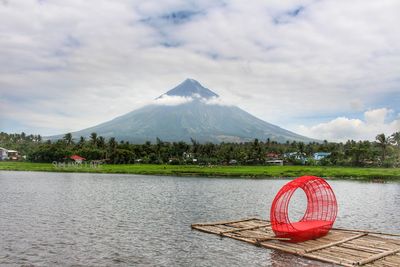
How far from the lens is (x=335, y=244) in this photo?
20.4 metres

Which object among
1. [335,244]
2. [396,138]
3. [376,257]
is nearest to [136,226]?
[335,244]

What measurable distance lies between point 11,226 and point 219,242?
13041mm

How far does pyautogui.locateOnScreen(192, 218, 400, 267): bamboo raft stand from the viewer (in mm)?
17891

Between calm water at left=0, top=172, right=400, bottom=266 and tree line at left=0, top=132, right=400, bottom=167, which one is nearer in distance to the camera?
calm water at left=0, top=172, right=400, bottom=266

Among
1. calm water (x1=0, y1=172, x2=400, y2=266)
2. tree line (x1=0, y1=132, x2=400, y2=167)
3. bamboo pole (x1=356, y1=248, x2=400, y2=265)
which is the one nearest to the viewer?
bamboo pole (x1=356, y1=248, x2=400, y2=265)

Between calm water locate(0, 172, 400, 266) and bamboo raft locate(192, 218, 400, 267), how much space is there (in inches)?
25.3

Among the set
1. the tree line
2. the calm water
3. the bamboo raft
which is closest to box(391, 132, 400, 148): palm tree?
the tree line

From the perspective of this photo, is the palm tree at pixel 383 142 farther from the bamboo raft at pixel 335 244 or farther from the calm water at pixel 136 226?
the bamboo raft at pixel 335 244

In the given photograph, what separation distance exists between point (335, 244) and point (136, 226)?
1227cm

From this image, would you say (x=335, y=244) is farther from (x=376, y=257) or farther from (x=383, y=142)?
(x=383, y=142)

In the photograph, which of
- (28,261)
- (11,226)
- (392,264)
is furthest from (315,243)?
(11,226)

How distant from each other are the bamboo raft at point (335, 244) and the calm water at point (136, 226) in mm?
644

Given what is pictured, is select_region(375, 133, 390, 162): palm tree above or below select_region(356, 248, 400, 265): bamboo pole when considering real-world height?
above

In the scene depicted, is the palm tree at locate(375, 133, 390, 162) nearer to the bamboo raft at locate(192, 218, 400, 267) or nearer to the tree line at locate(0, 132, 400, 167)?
the tree line at locate(0, 132, 400, 167)
